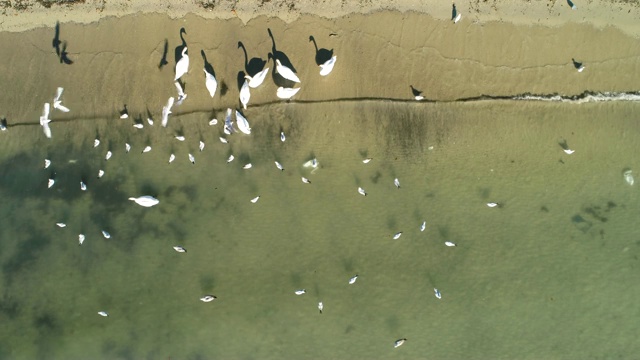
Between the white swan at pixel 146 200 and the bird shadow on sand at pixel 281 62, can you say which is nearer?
the white swan at pixel 146 200

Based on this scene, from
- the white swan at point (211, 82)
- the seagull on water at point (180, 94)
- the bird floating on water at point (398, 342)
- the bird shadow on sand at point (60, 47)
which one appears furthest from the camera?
the bird shadow on sand at point (60, 47)

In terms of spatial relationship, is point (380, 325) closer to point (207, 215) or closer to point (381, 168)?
point (381, 168)

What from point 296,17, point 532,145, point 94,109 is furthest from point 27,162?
point 532,145

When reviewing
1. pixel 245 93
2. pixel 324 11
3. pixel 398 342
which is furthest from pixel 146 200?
pixel 398 342

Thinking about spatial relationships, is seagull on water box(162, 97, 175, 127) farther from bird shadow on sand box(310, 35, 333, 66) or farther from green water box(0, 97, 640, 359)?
bird shadow on sand box(310, 35, 333, 66)

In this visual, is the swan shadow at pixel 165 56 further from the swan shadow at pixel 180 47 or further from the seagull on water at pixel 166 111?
the seagull on water at pixel 166 111

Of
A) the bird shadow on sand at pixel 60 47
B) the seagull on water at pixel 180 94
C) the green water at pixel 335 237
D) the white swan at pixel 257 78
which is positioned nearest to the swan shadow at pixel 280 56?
the white swan at pixel 257 78

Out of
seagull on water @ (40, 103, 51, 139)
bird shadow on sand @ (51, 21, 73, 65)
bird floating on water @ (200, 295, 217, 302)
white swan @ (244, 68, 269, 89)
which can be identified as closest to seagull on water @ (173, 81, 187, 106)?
white swan @ (244, 68, 269, 89)
